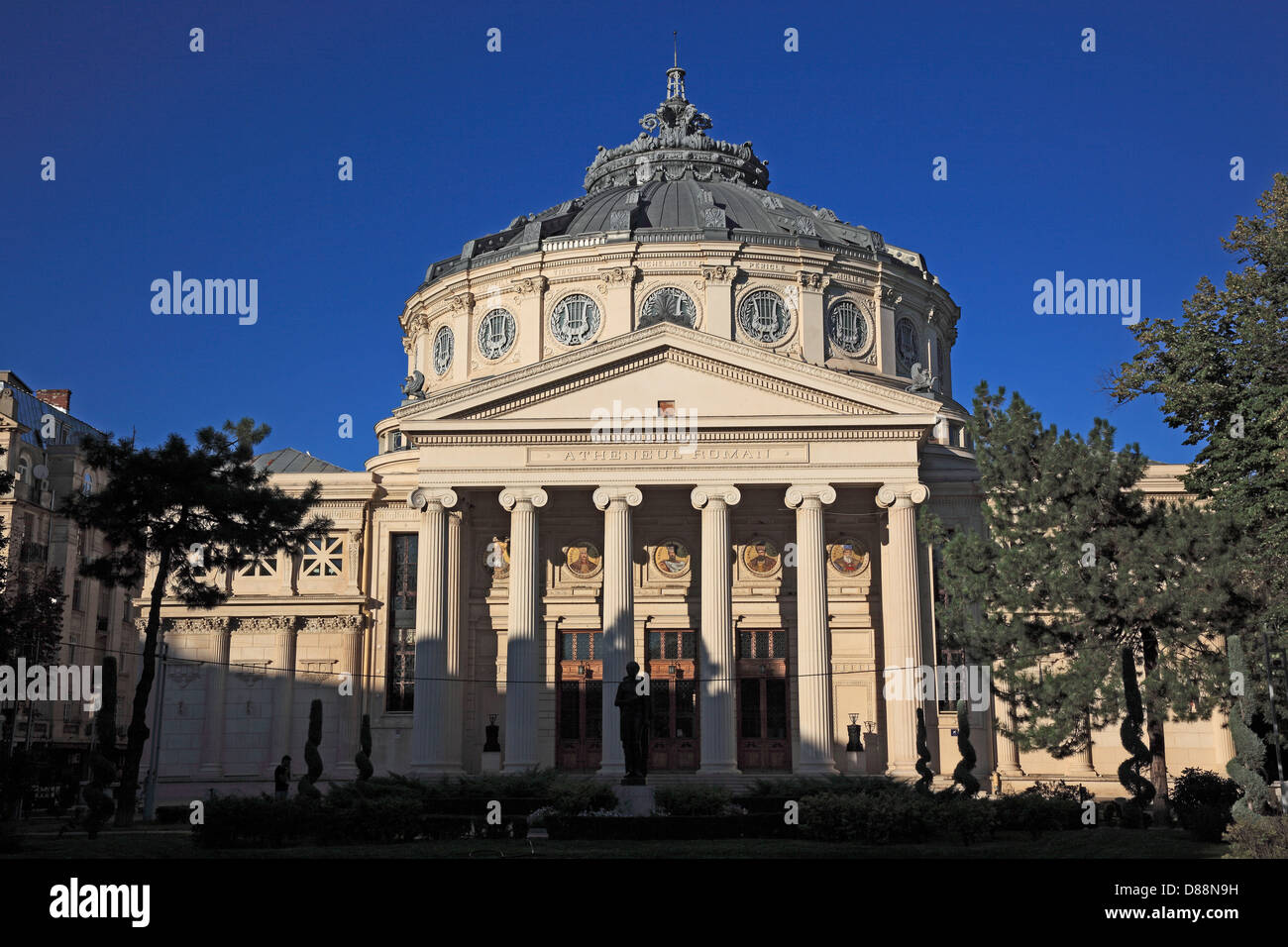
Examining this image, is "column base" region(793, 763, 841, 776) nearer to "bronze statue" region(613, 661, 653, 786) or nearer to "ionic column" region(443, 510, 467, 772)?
"bronze statue" region(613, 661, 653, 786)

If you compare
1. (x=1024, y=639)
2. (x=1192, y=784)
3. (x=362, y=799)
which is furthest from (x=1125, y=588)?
(x=362, y=799)

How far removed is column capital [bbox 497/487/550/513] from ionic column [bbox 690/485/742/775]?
5328 mm

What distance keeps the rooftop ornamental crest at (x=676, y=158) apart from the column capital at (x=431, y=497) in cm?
2842

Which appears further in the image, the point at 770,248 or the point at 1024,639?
the point at 770,248

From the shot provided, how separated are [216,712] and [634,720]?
24.5 m

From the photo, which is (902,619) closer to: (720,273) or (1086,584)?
(1086,584)

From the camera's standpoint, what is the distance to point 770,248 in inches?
2365

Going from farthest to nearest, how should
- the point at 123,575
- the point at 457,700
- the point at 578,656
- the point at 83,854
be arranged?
the point at 578,656 < the point at 457,700 < the point at 123,575 < the point at 83,854

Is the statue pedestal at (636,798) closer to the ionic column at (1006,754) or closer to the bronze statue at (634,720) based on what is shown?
the bronze statue at (634,720)

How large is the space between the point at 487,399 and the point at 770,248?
18434mm

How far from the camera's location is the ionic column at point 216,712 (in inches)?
2071

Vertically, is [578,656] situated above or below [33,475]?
below

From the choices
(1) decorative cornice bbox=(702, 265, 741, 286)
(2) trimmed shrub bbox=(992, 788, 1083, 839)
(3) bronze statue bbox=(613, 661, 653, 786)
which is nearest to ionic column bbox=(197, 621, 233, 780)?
(3) bronze statue bbox=(613, 661, 653, 786)
